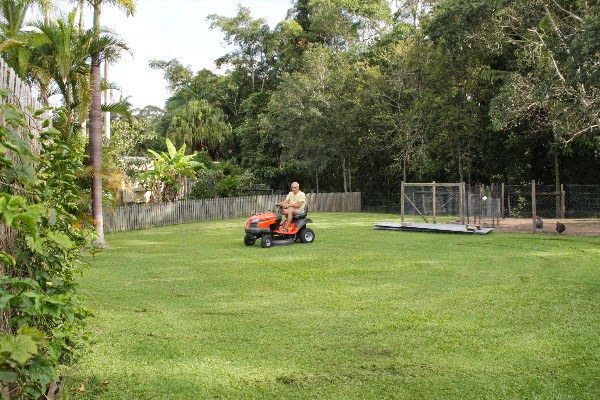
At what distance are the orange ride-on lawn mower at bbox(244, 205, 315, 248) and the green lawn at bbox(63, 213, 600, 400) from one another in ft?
6.09

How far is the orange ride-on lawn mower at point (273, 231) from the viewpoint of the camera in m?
14.2

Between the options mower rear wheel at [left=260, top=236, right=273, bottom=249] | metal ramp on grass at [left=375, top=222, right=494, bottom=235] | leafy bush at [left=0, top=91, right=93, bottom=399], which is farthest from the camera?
metal ramp on grass at [left=375, top=222, right=494, bottom=235]

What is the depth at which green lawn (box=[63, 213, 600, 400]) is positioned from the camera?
470 centimetres

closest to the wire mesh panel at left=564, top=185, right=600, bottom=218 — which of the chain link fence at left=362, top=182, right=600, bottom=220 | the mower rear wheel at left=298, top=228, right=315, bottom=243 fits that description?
the chain link fence at left=362, top=182, right=600, bottom=220

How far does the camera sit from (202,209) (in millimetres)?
25672

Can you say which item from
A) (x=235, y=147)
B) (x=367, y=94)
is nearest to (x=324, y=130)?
(x=367, y=94)

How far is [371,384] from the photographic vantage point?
4707mm

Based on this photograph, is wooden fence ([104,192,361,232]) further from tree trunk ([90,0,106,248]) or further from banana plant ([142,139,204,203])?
tree trunk ([90,0,106,248])

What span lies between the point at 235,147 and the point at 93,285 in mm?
36353

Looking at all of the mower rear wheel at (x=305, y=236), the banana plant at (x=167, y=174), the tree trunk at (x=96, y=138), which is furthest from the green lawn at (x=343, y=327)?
the banana plant at (x=167, y=174)

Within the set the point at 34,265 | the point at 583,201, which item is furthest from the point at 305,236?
the point at 583,201

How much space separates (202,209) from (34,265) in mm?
22210

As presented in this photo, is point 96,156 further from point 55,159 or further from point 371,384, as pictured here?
point 371,384

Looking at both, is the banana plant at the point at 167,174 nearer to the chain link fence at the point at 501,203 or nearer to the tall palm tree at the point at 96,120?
the tall palm tree at the point at 96,120
